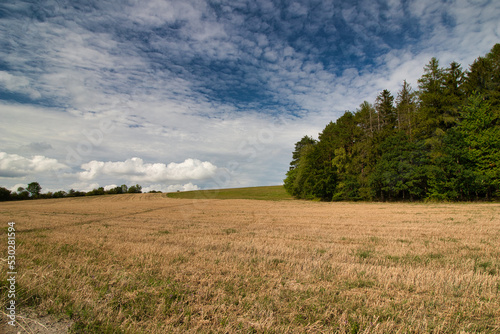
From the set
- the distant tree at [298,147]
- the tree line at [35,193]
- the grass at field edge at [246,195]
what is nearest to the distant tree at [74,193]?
the tree line at [35,193]

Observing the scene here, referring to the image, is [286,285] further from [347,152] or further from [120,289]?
[347,152]

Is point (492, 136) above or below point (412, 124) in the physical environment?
below

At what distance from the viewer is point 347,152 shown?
52.4m

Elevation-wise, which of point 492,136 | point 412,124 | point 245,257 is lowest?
point 245,257

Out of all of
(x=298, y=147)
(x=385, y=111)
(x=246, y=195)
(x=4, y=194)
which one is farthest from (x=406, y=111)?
(x=4, y=194)

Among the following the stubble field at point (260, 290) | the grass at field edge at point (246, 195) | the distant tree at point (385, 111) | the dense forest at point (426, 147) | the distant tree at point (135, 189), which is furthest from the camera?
the distant tree at point (135, 189)

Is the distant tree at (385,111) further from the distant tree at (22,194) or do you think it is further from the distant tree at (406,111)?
the distant tree at (22,194)

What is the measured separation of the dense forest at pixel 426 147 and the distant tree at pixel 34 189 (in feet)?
A: 312

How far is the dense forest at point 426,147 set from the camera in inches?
1367

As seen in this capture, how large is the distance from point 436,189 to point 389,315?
44.3m

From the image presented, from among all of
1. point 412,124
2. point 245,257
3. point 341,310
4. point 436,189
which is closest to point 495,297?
point 341,310

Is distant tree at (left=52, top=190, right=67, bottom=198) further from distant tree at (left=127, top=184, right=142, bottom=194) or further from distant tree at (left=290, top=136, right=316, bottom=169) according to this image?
distant tree at (left=290, top=136, right=316, bottom=169)

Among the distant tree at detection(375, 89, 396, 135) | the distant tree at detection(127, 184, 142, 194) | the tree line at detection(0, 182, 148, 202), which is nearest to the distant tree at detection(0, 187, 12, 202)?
the tree line at detection(0, 182, 148, 202)

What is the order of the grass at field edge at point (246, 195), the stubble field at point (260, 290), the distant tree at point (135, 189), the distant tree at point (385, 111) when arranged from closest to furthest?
the stubble field at point (260, 290), the distant tree at point (385, 111), the grass at field edge at point (246, 195), the distant tree at point (135, 189)
